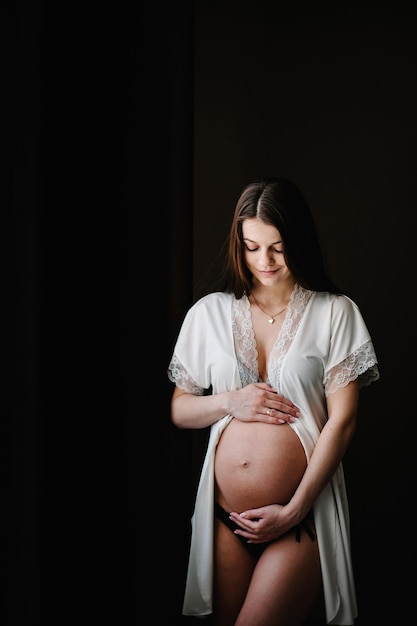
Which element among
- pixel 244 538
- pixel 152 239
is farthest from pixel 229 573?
pixel 152 239

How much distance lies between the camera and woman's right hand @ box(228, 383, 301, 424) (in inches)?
58.1

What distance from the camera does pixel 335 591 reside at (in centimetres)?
150

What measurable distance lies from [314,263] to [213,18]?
3.38 ft

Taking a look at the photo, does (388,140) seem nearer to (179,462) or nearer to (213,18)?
(213,18)

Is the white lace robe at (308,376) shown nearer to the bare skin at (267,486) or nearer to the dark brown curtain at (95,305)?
the bare skin at (267,486)

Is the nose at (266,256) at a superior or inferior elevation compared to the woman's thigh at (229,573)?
superior

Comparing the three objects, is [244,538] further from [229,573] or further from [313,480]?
[313,480]

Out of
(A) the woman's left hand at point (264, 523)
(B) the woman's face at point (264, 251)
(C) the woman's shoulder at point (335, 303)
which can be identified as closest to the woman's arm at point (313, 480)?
(A) the woman's left hand at point (264, 523)

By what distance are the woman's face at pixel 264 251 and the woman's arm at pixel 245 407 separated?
23 cm

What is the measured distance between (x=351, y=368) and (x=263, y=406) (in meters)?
0.20

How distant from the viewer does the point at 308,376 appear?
1505 mm

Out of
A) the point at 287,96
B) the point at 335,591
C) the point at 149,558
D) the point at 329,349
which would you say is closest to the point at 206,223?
the point at 287,96

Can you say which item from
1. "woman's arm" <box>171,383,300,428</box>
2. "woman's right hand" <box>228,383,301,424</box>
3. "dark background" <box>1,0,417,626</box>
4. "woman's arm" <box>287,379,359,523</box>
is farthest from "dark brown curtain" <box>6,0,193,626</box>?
"woman's arm" <box>287,379,359,523</box>

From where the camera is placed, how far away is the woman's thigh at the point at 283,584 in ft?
4.73
